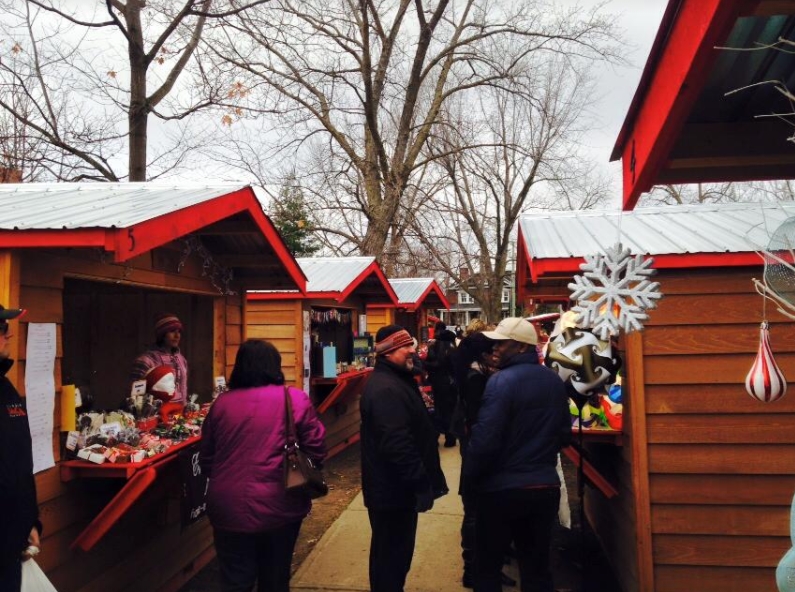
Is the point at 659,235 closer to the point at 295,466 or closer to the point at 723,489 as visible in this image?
the point at 723,489

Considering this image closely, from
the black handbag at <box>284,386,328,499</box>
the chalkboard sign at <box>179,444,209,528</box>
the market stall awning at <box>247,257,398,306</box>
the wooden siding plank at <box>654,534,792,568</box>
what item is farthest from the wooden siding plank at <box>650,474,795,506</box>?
the market stall awning at <box>247,257,398,306</box>

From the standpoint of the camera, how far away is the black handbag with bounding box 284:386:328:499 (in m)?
3.33

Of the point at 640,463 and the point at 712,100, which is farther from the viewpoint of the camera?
the point at 640,463

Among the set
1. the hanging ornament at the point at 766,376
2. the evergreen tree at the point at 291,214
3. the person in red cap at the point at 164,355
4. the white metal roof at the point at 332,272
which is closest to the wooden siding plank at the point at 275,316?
the white metal roof at the point at 332,272

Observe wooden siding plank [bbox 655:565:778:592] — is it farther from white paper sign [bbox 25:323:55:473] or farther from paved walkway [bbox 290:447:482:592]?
white paper sign [bbox 25:323:55:473]

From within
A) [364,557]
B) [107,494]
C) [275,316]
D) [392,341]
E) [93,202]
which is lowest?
[364,557]

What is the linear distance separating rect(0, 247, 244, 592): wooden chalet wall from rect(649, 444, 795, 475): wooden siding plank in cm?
329

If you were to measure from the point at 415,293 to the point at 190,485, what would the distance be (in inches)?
450

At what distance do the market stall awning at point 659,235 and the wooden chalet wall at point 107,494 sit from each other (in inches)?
108

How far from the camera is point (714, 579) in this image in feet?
13.8

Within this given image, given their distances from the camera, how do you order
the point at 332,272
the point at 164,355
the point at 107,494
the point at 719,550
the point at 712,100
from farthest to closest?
the point at 332,272
the point at 164,355
the point at 719,550
the point at 107,494
the point at 712,100

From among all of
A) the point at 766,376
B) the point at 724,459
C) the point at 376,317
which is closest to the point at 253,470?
the point at 766,376

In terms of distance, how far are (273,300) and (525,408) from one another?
17.7 feet

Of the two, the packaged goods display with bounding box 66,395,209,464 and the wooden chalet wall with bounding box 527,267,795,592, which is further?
the wooden chalet wall with bounding box 527,267,795,592
